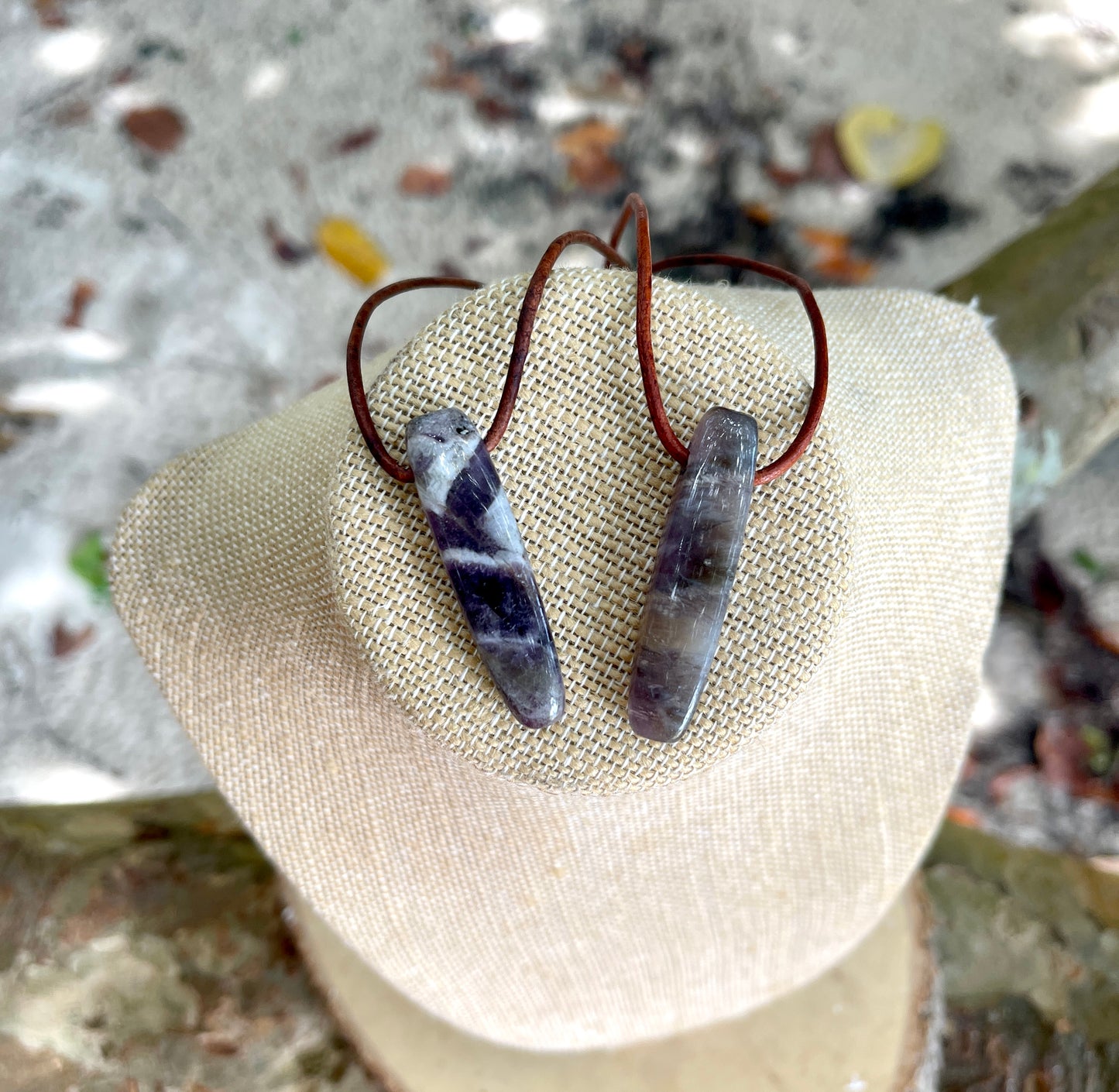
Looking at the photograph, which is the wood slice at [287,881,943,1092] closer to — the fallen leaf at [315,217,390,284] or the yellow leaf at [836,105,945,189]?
the fallen leaf at [315,217,390,284]

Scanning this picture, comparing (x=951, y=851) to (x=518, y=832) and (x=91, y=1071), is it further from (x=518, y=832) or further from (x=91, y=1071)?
(x=91, y=1071)

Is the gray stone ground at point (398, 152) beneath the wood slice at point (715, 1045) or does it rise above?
above

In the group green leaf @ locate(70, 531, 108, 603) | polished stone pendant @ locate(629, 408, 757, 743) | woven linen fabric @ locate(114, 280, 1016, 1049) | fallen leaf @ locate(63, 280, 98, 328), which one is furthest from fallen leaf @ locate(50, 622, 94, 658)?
polished stone pendant @ locate(629, 408, 757, 743)

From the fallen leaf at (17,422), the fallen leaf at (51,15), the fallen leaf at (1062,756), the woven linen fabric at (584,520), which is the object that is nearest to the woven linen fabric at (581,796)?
the woven linen fabric at (584,520)

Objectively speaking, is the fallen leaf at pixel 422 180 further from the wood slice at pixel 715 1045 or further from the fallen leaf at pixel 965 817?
the fallen leaf at pixel 965 817

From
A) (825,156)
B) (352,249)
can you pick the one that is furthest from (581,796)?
(825,156)

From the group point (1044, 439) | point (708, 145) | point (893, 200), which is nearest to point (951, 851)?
point (1044, 439)
